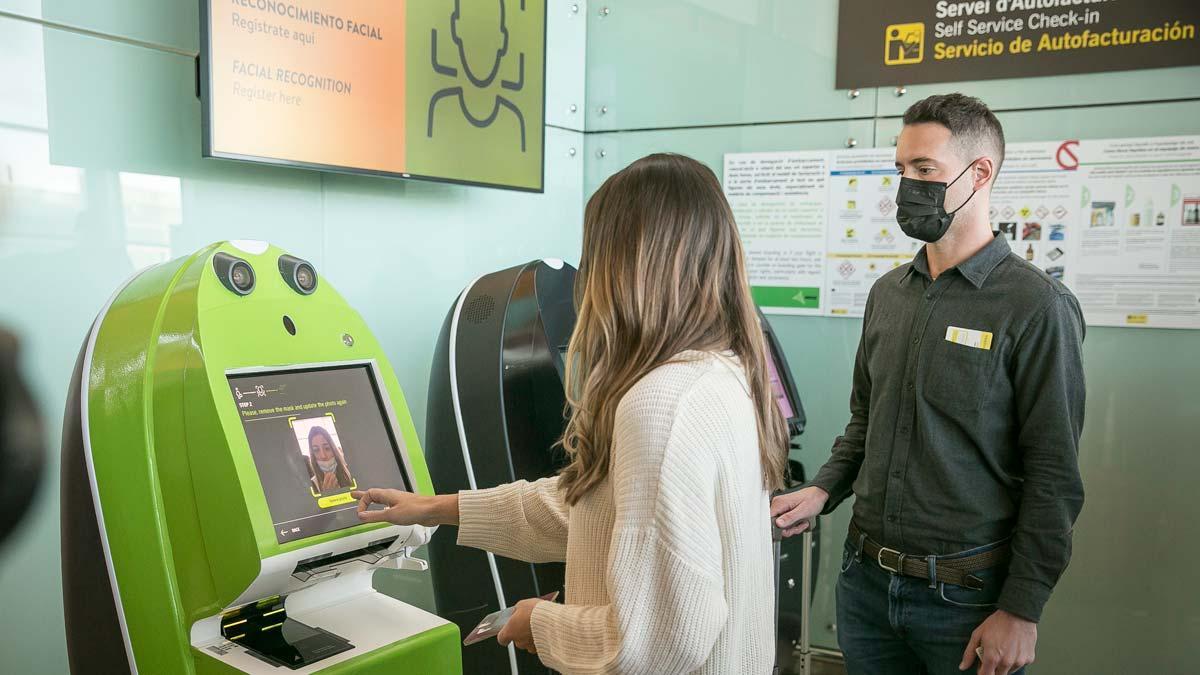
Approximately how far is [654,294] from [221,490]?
0.78 metres

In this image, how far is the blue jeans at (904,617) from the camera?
1.84 metres

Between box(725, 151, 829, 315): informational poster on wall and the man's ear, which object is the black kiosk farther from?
box(725, 151, 829, 315): informational poster on wall

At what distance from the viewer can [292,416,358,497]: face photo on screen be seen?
1.70m

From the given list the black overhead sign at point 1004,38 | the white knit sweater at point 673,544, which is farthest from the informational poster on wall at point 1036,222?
the white knit sweater at point 673,544

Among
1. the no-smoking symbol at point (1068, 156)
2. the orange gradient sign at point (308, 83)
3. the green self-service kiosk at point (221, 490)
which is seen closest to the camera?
the green self-service kiosk at point (221, 490)

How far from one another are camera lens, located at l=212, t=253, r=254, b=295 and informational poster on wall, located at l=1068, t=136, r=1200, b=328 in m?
2.77

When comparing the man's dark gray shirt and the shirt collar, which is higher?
the shirt collar

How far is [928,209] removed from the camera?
2.05m

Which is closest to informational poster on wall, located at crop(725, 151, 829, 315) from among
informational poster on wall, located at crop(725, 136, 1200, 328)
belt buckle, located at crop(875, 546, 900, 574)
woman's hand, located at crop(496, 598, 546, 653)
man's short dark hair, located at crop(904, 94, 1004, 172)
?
informational poster on wall, located at crop(725, 136, 1200, 328)

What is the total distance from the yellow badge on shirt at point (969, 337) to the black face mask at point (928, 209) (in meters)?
0.23

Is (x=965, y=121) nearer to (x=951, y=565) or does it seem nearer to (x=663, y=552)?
(x=951, y=565)

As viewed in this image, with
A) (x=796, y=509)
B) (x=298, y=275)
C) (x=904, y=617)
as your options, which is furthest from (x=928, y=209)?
(x=298, y=275)

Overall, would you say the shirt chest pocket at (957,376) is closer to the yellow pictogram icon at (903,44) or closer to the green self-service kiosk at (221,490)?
the green self-service kiosk at (221,490)

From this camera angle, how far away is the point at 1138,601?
3.22 meters
